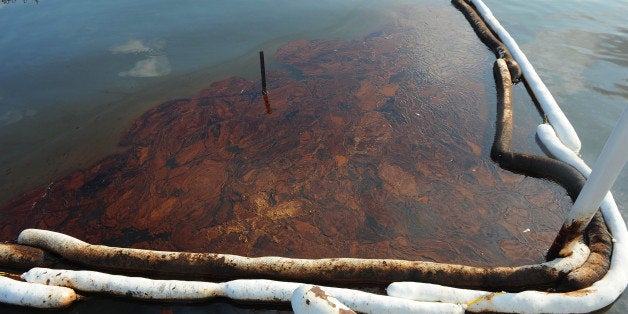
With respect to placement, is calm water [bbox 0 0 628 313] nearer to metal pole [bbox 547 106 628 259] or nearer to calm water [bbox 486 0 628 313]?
calm water [bbox 486 0 628 313]

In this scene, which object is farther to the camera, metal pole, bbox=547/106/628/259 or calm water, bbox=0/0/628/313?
calm water, bbox=0/0/628/313

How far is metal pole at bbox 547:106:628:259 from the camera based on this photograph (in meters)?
3.93

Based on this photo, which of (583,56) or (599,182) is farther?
(583,56)

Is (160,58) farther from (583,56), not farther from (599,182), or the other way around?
(583,56)

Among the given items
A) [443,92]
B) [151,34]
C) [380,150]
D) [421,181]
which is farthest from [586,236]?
[151,34]

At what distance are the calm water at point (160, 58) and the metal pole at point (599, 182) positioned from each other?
1409 millimetres

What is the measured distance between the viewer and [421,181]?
7.62m

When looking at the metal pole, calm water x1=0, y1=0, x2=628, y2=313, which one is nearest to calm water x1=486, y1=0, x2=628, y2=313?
calm water x1=0, y1=0, x2=628, y2=313

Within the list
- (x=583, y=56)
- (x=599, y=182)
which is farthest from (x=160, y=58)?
(x=583, y=56)

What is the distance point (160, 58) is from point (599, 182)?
12402mm

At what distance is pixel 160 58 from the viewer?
12.4 meters

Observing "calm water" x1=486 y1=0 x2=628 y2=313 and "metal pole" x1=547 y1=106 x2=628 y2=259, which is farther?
"calm water" x1=486 y1=0 x2=628 y2=313

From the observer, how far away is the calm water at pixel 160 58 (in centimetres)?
902

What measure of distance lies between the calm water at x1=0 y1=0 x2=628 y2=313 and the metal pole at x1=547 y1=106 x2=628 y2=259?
1409 mm
